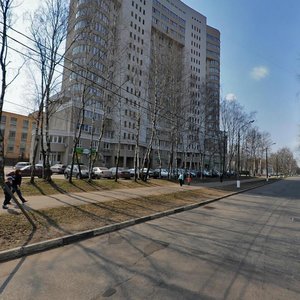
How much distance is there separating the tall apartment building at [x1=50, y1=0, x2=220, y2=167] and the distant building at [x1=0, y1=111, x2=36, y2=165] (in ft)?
82.5

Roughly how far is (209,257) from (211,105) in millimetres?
37200

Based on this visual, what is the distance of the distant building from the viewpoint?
7769 centimetres

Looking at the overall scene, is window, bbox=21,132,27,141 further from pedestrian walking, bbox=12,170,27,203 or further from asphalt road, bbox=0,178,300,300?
asphalt road, bbox=0,178,300,300

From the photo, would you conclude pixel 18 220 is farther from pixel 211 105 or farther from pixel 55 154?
pixel 55 154

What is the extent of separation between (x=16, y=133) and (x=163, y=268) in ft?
286

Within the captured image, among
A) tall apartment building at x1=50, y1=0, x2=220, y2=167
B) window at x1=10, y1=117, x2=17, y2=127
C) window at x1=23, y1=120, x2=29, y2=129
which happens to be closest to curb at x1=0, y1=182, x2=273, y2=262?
tall apartment building at x1=50, y1=0, x2=220, y2=167

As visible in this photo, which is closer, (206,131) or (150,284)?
(150,284)

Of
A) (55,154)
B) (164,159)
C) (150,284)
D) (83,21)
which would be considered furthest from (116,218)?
(164,159)

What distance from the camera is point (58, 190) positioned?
51.8 feet

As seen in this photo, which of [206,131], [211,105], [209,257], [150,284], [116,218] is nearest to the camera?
[150,284]

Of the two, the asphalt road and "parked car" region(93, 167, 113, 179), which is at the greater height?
"parked car" region(93, 167, 113, 179)

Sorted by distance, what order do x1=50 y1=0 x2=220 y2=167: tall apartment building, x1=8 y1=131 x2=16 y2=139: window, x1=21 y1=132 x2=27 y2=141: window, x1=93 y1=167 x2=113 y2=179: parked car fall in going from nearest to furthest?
x1=50 y1=0 x2=220 y2=167: tall apartment building < x1=93 y1=167 x2=113 y2=179: parked car < x1=8 y1=131 x2=16 y2=139: window < x1=21 y1=132 x2=27 y2=141: window

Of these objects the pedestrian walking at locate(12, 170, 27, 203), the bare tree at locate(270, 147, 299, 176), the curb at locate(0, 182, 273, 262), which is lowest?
the curb at locate(0, 182, 273, 262)

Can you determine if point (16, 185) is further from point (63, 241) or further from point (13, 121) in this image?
point (13, 121)
